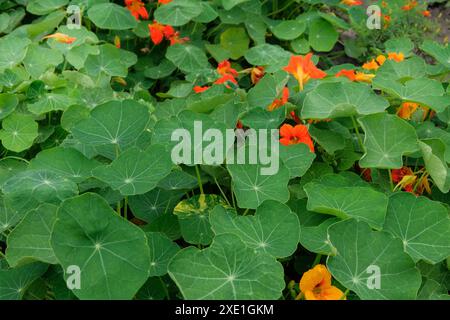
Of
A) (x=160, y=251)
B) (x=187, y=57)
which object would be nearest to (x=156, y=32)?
(x=187, y=57)

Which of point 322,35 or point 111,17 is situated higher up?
point 111,17

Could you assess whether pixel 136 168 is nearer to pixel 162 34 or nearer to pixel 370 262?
pixel 370 262

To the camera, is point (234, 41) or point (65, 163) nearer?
point (65, 163)

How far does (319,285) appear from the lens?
136cm

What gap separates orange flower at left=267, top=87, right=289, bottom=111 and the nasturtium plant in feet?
0.05

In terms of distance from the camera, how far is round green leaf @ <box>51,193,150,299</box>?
123 cm

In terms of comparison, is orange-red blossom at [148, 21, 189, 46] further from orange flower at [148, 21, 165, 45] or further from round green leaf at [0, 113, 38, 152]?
round green leaf at [0, 113, 38, 152]

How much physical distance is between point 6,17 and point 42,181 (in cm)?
186

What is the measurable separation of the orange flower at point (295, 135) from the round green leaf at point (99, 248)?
66 cm

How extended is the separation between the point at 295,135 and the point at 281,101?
0.18 meters

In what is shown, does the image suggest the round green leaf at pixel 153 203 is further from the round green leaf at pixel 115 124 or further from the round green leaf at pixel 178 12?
the round green leaf at pixel 178 12

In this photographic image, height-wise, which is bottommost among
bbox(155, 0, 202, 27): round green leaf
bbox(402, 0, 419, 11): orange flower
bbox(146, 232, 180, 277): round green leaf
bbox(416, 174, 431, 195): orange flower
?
bbox(402, 0, 419, 11): orange flower

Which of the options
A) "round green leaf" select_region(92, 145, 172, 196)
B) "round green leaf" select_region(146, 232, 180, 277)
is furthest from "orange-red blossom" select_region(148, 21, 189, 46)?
"round green leaf" select_region(146, 232, 180, 277)
